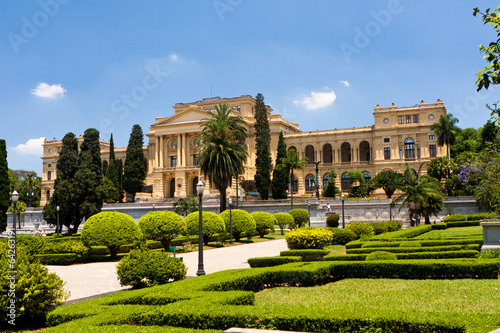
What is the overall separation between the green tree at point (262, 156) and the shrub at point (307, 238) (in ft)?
130

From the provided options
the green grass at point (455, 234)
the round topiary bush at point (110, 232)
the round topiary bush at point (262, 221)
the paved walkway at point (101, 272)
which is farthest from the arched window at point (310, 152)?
the round topiary bush at point (110, 232)

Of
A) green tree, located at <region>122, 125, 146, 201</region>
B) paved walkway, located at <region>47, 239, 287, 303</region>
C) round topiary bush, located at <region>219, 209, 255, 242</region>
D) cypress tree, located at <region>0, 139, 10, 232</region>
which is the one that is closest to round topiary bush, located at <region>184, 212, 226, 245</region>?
round topiary bush, located at <region>219, 209, 255, 242</region>

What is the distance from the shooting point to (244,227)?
33.8 m

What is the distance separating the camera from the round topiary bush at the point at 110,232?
Answer: 22.7 meters

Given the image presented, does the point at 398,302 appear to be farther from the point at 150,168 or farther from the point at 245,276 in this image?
the point at 150,168

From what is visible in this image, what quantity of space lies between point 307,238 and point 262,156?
41.3 meters

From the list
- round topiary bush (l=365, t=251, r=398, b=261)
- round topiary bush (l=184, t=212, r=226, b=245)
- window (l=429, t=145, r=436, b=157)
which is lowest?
round topiary bush (l=365, t=251, r=398, b=261)

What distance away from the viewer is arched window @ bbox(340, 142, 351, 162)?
8000cm

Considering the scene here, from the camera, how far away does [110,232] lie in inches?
898

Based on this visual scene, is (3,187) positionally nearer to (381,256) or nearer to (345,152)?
(381,256)

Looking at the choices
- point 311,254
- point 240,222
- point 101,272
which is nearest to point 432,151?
point 240,222

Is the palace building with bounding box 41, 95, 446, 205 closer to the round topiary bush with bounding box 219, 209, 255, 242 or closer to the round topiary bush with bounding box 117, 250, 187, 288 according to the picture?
the round topiary bush with bounding box 219, 209, 255, 242

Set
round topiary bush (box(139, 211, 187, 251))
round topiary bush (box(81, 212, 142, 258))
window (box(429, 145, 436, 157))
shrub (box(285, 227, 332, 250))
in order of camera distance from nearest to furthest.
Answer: shrub (box(285, 227, 332, 250)) < round topiary bush (box(81, 212, 142, 258)) < round topiary bush (box(139, 211, 187, 251)) < window (box(429, 145, 436, 157))

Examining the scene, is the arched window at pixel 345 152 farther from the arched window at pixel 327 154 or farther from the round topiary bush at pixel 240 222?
the round topiary bush at pixel 240 222
